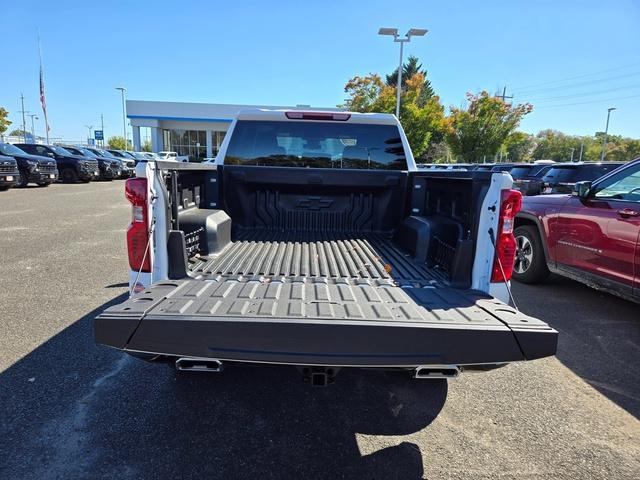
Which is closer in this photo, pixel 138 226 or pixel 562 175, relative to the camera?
pixel 138 226

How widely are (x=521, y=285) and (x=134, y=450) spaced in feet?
18.3

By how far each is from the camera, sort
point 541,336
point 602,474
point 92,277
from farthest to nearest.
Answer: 1. point 92,277
2. point 602,474
3. point 541,336

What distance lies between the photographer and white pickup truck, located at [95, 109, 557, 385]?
6.89 ft

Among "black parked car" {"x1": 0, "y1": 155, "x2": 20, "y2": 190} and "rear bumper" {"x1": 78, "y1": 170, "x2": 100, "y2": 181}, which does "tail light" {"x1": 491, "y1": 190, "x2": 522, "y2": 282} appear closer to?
"black parked car" {"x1": 0, "y1": 155, "x2": 20, "y2": 190}

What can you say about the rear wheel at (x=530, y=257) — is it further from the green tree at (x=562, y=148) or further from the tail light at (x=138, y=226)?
the green tree at (x=562, y=148)

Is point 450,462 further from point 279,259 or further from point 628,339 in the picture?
point 628,339

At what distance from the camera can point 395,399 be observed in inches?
125

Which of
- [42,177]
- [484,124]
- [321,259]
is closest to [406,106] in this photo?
[484,124]

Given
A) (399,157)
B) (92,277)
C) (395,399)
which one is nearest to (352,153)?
(399,157)

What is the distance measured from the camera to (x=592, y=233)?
486cm

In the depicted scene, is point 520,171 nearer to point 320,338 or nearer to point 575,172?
point 575,172

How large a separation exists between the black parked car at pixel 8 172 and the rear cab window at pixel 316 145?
16.0 m

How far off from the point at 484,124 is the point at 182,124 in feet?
104

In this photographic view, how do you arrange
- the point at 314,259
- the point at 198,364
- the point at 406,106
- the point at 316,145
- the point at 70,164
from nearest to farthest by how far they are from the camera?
the point at 198,364 < the point at 314,259 < the point at 316,145 < the point at 70,164 < the point at 406,106
